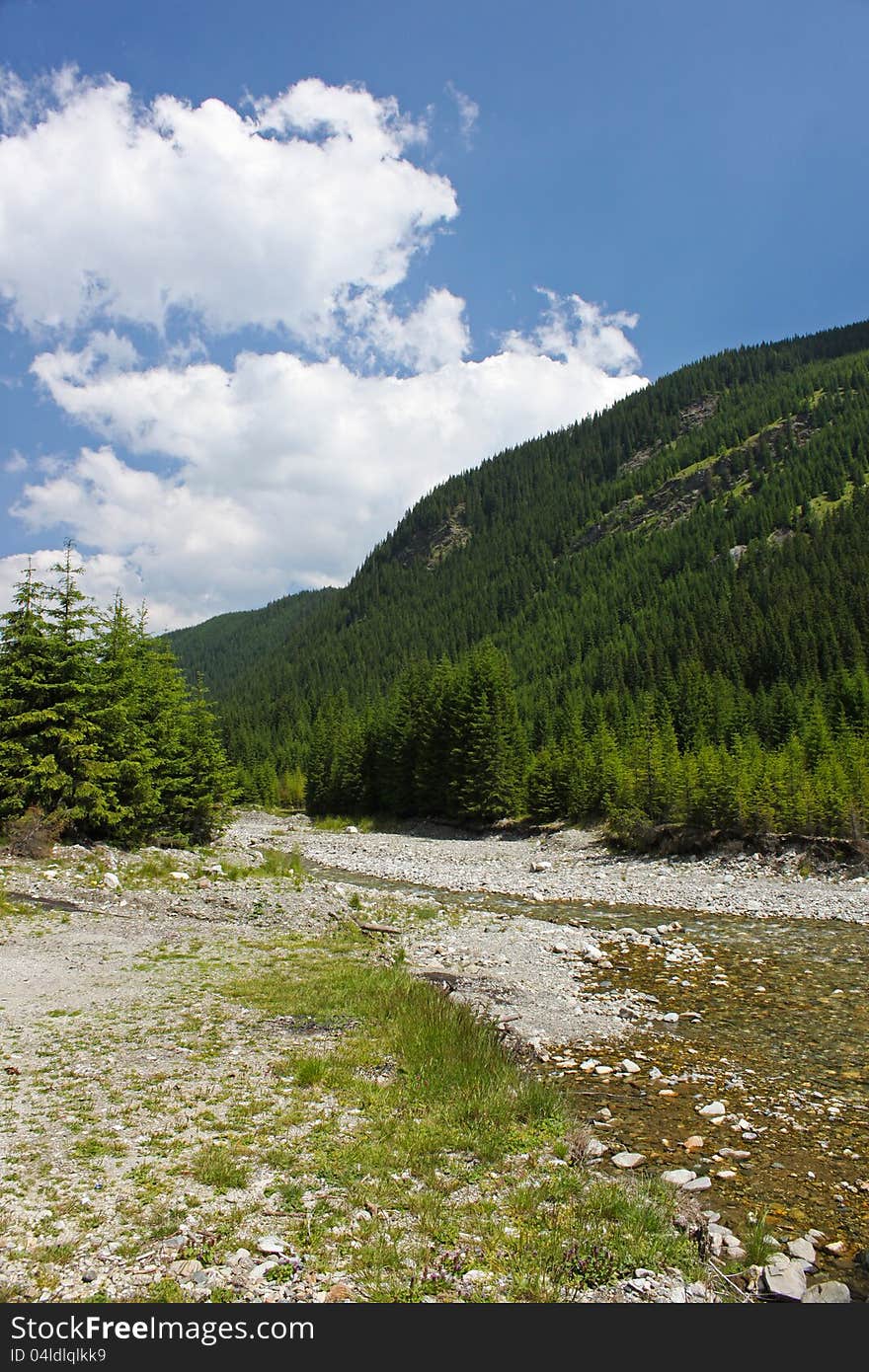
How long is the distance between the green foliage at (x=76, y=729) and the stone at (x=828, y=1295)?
25.4 meters

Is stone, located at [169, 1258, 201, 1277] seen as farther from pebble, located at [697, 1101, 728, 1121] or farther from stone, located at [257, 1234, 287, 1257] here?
pebble, located at [697, 1101, 728, 1121]

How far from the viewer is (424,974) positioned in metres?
14.5

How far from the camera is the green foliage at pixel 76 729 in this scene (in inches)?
972

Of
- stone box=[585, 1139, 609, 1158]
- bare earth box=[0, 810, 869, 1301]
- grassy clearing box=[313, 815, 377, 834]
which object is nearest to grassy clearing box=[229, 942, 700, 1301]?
stone box=[585, 1139, 609, 1158]

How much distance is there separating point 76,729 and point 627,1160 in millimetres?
24531

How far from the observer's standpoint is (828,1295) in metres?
5.06

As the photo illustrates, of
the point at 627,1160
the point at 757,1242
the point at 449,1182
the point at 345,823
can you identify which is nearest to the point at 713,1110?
the point at 627,1160

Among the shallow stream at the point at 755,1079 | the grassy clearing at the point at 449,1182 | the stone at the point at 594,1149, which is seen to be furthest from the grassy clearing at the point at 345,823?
the stone at the point at 594,1149

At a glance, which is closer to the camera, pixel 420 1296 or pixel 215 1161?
pixel 420 1296

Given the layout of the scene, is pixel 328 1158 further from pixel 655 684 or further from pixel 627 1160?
pixel 655 684

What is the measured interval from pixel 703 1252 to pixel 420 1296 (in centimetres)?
254
